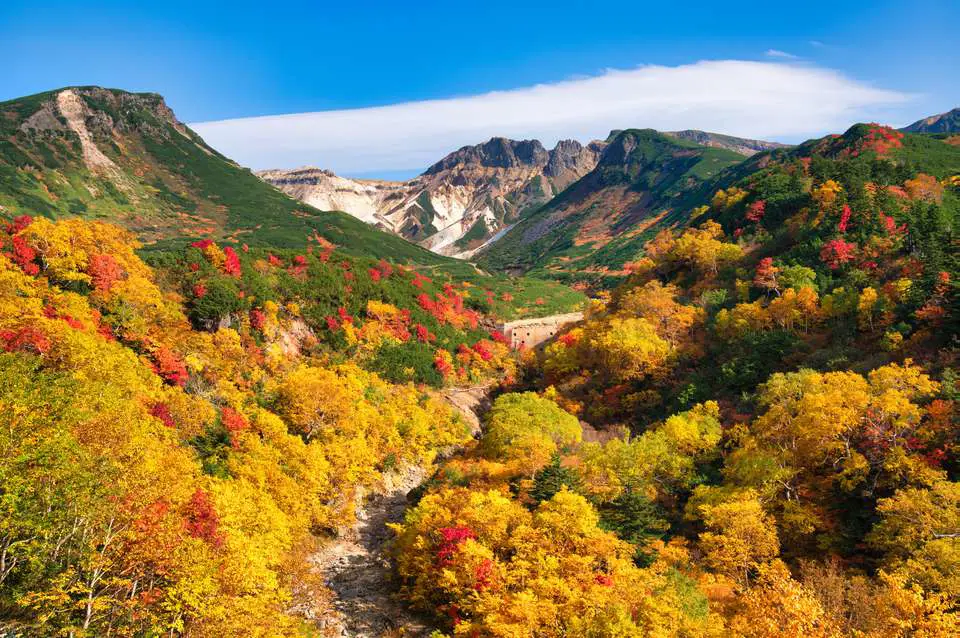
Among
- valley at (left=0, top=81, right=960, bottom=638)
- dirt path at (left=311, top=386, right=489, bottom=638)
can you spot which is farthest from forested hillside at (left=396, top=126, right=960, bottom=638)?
dirt path at (left=311, top=386, right=489, bottom=638)

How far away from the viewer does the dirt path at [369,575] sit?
33.8 meters

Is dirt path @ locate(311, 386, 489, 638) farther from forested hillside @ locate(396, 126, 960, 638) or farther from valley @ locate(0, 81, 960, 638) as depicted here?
forested hillside @ locate(396, 126, 960, 638)

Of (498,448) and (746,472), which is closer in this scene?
(746,472)

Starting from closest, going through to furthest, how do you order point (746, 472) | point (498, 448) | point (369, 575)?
point (746, 472) → point (369, 575) → point (498, 448)

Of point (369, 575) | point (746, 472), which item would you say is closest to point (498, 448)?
point (369, 575)

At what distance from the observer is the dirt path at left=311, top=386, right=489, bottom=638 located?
33812 mm

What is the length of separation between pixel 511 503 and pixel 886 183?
7474 centimetres

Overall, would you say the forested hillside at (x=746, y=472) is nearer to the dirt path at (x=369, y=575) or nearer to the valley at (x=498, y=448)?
the valley at (x=498, y=448)

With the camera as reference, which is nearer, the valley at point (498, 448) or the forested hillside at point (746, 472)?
the valley at point (498, 448)

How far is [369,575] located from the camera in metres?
40.1

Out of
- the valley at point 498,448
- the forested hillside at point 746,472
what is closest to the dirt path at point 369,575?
the valley at point 498,448

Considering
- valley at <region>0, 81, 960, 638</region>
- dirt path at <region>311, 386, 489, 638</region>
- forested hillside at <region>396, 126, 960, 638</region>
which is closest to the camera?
valley at <region>0, 81, 960, 638</region>

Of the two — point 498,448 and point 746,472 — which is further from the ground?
point 746,472

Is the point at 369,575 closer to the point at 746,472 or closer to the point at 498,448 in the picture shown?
the point at 498,448
